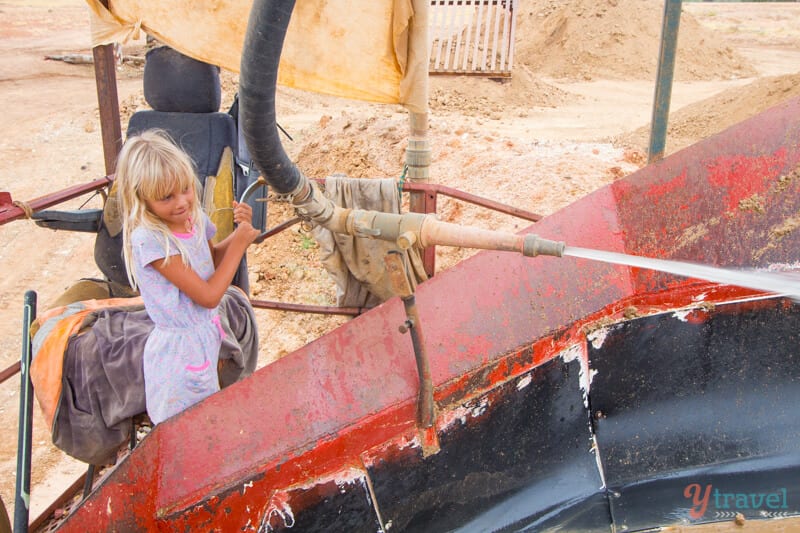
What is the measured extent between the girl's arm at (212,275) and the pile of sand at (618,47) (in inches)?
502

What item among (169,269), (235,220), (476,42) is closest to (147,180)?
(169,269)

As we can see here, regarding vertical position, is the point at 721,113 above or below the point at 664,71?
below

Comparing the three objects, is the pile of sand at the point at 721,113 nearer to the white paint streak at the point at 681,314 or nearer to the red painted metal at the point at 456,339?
the red painted metal at the point at 456,339

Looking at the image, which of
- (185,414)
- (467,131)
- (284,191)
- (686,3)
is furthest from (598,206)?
(686,3)

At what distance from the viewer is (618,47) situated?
47.4 ft

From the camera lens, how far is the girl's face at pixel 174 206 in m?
2.04

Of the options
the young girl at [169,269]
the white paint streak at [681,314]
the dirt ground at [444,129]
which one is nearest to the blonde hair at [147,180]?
the young girl at [169,269]

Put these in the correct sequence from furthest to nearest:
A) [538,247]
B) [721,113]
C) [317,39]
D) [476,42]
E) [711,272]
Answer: [476,42]
[721,113]
[317,39]
[711,272]
[538,247]

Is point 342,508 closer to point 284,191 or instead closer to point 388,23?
point 284,191

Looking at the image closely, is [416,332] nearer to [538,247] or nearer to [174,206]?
[538,247]

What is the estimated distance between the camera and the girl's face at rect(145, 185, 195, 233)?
6.68 feet

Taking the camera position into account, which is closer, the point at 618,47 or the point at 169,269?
the point at 169,269

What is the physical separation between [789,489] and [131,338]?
210cm

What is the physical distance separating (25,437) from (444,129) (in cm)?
517
